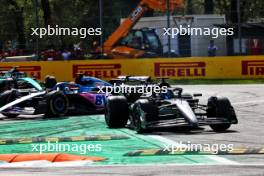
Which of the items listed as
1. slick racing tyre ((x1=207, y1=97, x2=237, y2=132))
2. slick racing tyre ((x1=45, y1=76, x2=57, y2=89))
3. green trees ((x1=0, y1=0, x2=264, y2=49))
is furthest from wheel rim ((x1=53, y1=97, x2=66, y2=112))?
green trees ((x1=0, y1=0, x2=264, y2=49))

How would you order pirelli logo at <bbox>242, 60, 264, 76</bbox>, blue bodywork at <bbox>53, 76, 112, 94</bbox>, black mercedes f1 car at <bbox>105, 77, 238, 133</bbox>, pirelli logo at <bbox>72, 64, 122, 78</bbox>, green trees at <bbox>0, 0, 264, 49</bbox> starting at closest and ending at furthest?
black mercedes f1 car at <bbox>105, 77, 238, 133</bbox> → blue bodywork at <bbox>53, 76, 112, 94</bbox> → pirelli logo at <bbox>242, 60, 264, 76</bbox> → pirelli logo at <bbox>72, 64, 122, 78</bbox> → green trees at <bbox>0, 0, 264, 49</bbox>

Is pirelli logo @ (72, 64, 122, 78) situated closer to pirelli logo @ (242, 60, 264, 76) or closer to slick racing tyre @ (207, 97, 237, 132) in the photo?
pirelli logo @ (242, 60, 264, 76)

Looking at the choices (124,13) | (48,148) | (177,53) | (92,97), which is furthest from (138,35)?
(48,148)

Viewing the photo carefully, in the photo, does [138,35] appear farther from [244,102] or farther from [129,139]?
[129,139]

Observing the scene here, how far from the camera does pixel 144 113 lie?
1245 centimetres

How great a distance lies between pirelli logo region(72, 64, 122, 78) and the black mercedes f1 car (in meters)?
15.7

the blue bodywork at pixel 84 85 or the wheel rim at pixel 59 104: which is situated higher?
the blue bodywork at pixel 84 85

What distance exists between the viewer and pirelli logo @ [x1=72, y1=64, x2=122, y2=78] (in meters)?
29.6

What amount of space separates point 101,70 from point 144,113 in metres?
17.3

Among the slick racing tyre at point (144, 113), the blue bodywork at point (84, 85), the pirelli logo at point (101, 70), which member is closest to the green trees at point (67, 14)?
the pirelli logo at point (101, 70)

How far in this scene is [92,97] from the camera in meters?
16.9

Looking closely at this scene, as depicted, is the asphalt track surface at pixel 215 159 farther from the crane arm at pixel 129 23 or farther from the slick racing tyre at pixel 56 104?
the crane arm at pixel 129 23

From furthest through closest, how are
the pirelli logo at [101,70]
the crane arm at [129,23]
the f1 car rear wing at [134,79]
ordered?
the crane arm at [129,23] → the pirelli logo at [101,70] → the f1 car rear wing at [134,79]

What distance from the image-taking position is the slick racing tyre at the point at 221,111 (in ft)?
41.9
